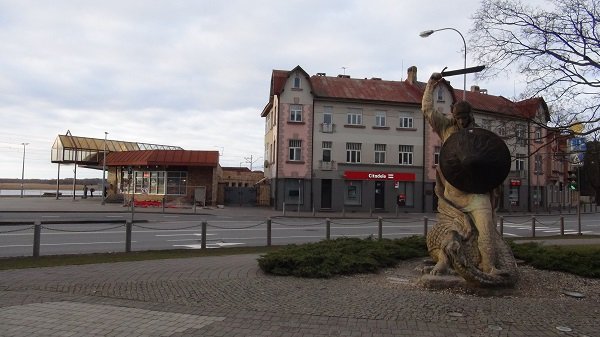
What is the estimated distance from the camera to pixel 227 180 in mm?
53969

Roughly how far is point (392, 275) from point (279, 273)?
2070 mm

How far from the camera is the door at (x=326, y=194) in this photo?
41656 millimetres

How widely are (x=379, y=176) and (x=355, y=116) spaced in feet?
17.8

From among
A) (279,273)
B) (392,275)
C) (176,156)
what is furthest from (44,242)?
(176,156)

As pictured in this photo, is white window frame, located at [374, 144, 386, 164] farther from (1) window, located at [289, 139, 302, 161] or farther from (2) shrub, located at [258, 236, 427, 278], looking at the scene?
(2) shrub, located at [258, 236, 427, 278]

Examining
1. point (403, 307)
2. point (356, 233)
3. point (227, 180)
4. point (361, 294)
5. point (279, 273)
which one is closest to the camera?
point (403, 307)

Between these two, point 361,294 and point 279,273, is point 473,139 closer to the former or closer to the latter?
point 361,294

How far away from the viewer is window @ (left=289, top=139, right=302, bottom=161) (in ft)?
136

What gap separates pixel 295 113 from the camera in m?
41.6

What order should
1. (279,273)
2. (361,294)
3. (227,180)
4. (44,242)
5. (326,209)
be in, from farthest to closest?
(227,180)
(326,209)
(44,242)
(279,273)
(361,294)

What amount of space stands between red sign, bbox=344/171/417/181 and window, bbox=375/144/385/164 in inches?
49.1

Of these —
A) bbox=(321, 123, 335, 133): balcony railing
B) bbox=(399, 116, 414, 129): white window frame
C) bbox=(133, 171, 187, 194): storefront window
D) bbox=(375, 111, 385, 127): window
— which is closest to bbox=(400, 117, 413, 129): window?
bbox=(399, 116, 414, 129): white window frame

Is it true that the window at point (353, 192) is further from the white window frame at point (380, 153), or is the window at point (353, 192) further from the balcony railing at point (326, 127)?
the balcony railing at point (326, 127)

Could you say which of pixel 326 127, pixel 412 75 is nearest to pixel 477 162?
pixel 326 127
